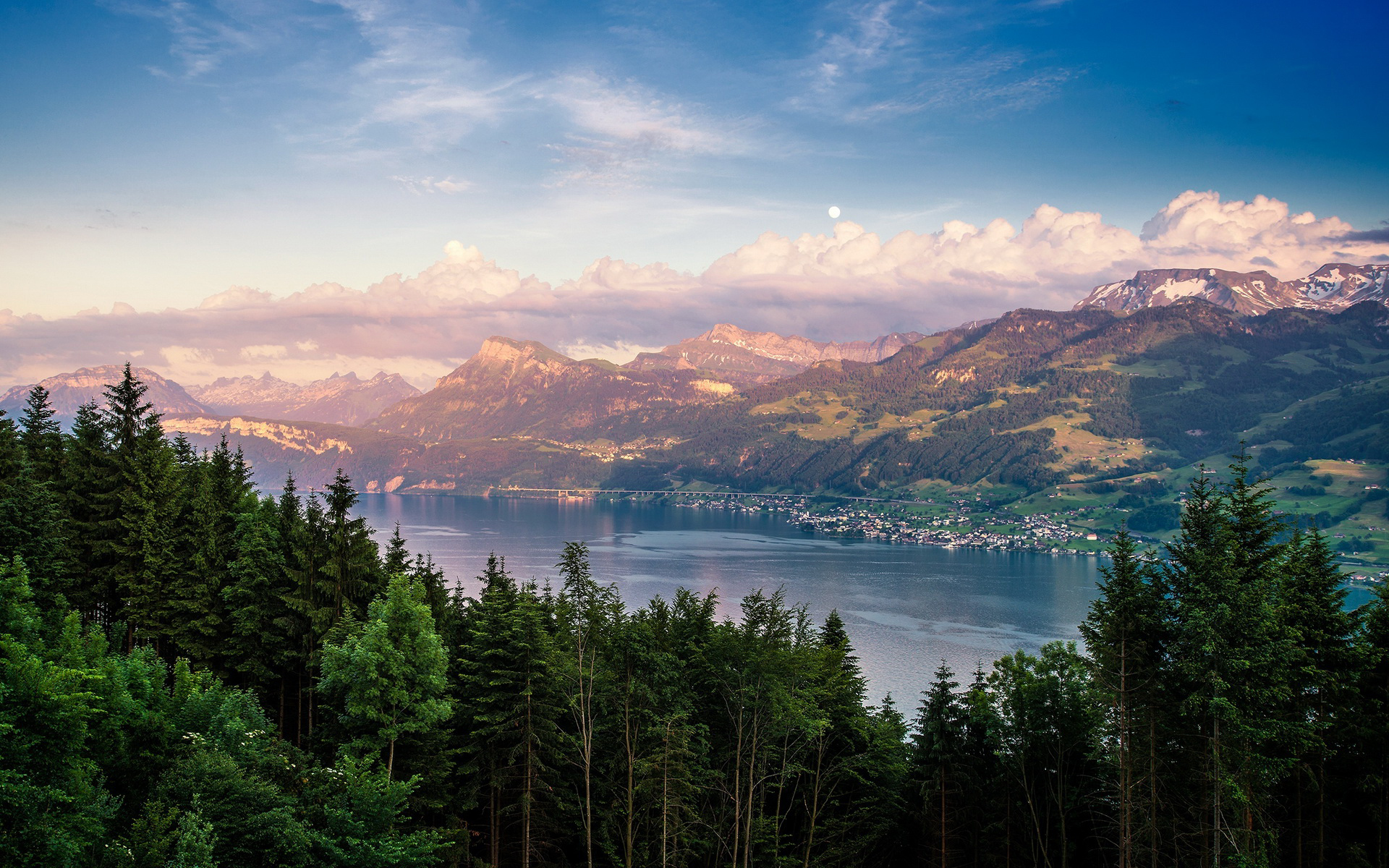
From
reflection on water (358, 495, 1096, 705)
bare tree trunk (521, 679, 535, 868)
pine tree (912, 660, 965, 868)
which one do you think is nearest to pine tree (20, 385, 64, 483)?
bare tree trunk (521, 679, 535, 868)

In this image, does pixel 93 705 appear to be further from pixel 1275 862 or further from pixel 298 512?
pixel 1275 862

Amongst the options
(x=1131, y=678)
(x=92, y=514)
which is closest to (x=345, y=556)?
(x=92, y=514)

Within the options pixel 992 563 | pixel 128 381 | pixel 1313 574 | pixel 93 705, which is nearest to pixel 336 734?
pixel 93 705

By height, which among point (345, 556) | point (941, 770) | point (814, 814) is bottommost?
point (814, 814)

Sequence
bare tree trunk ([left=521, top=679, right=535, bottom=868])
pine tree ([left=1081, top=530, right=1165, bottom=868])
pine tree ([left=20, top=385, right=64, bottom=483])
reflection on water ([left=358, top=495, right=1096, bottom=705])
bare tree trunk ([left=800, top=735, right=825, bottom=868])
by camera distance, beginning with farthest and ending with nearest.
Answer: reflection on water ([left=358, top=495, right=1096, bottom=705]) → pine tree ([left=20, top=385, right=64, bottom=483]) → bare tree trunk ([left=800, top=735, right=825, bottom=868]) → bare tree trunk ([left=521, top=679, right=535, bottom=868]) → pine tree ([left=1081, top=530, right=1165, bottom=868])

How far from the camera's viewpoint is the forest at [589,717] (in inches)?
867

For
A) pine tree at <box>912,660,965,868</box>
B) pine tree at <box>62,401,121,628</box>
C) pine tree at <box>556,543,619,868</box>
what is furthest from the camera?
pine tree at <box>62,401,121,628</box>

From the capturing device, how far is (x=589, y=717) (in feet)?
94.6

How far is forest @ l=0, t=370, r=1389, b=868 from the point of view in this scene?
22.0 metres

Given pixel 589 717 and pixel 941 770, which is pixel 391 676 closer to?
pixel 589 717

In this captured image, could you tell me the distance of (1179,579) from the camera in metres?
26.5

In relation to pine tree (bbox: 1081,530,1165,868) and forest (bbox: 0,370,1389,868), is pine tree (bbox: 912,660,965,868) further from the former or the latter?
pine tree (bbox: 1081,530,1165,868)

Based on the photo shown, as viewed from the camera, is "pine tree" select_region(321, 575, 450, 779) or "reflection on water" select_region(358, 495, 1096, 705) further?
"reflection on water" select_region(358, 495, 1096, 705)

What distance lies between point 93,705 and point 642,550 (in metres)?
172
